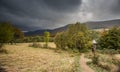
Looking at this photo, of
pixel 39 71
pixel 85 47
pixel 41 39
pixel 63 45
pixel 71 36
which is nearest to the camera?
pixel 39 71

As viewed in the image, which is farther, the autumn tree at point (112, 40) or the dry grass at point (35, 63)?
the autumn tree at point (112, 40)

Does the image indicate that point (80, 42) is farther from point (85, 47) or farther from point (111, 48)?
point (111, 48)

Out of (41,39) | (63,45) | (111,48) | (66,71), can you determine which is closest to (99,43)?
(111,48)

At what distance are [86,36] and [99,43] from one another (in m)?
8.39

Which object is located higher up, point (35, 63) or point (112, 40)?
point (112, 40)

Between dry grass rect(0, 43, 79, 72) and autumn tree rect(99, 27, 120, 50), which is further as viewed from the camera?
autumn tree rect(99, 27, 120, 50)

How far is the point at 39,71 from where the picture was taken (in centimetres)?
2598

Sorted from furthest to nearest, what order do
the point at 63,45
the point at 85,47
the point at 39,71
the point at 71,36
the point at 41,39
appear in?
the point at 41,39
the point at 63,45
the point at 71,36
the point at 85,47
the point at 39,71

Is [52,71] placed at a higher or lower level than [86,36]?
lower

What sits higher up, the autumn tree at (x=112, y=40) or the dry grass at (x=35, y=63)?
the autumn tree at (x=112, y=40)

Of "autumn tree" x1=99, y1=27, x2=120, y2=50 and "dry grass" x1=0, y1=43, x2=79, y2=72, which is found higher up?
"autumn tree" x1=99, y1=27, x2=120, y2=50

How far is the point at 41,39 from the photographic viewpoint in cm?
15138

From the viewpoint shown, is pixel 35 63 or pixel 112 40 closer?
pixel 35 63

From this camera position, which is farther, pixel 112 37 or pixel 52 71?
pixel 112 37
